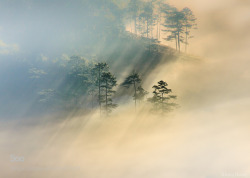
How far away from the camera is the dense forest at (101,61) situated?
125ft

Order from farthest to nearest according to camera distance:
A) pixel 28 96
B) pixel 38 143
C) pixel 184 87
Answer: pixel 28 96
pixel 184 87
pixel 38 143

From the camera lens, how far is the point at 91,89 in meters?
39.2

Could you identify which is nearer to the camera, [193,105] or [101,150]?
[101,150]

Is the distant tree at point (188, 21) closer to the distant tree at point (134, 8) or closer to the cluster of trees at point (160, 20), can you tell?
the cluster of trees at point (160, 20)

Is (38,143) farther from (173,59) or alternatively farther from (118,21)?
(118,21)

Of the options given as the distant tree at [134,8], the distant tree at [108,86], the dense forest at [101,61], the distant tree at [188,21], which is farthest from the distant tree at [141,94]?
→ the distant tree at [134,8]

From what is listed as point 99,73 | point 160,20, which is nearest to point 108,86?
point 99,73

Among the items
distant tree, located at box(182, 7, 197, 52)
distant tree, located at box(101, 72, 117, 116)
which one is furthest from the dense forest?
distant tree, located at box(182, 7, 197, 52)

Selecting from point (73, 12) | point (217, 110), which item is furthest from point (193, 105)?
point (73, 12)

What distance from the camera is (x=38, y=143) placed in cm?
3359

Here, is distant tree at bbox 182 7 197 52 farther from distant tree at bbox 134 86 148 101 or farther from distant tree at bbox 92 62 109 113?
distant tree at bbox 92 62 109 113

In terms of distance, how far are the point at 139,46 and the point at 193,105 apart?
21794mm

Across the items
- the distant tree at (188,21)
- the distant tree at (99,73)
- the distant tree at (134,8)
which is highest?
the distant tree at (134,8)

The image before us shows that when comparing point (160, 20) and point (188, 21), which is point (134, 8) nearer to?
point (160, 20)
